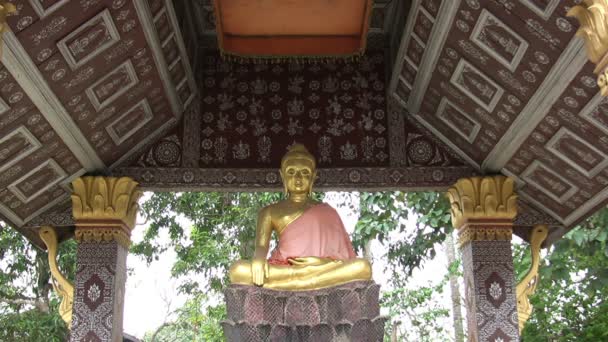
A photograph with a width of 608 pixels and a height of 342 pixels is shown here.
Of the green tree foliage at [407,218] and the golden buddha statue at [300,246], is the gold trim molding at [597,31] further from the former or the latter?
the green tree foliage at [407,218]

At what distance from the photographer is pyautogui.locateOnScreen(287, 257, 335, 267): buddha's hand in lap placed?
564 centimetres

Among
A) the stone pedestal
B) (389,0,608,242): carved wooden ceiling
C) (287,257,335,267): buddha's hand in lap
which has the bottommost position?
the stone pedestal

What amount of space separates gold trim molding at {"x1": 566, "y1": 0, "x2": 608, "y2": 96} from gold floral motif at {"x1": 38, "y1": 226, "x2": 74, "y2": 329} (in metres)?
4.74

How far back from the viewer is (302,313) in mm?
5418

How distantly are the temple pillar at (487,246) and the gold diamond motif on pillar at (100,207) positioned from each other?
2845mm

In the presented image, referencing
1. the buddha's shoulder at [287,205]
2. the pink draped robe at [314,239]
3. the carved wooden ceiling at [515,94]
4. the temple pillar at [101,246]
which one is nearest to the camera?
the carved wooden ceiling at [515,94]

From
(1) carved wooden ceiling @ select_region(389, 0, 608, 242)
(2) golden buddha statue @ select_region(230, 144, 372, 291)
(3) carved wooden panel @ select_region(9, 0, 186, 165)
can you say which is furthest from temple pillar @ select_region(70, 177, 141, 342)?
(1) carved wooden ceiling @ select_region(389, 0, 608, 242)

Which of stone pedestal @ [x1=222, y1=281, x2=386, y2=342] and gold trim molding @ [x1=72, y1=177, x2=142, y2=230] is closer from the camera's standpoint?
stone pedestal @ [x1=222, y1=281, x2=386, y2=342]

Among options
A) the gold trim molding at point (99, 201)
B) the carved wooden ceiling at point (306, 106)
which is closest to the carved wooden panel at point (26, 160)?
the carved wooden ceiling at point (306, 106)

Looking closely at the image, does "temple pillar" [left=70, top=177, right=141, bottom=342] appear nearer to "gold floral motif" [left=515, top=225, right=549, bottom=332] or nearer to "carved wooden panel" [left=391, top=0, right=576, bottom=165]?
"carved wooden panel" [left=391, top=0, right=576, bottom=165]

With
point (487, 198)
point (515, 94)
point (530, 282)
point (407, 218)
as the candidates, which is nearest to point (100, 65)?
point (515, 94)

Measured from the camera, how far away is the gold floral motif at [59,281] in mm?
6918

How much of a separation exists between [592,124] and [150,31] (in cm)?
312

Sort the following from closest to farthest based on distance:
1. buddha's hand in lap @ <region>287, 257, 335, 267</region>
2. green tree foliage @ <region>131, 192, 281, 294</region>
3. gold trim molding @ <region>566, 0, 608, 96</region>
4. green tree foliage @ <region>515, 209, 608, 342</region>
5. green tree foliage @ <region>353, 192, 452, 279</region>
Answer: gold trim molding @ <region>566, 0, 608, 96</region>
buddha's hand in lap @ <region>287, 257, 335, 267</region>
green tree foliage @ <region>515, 209, 608, 342</region>
green tree foliage @ <region>353, 192, 452, 279</region>
green tree foliage @ <region>131, 192, 281, 294</region>
